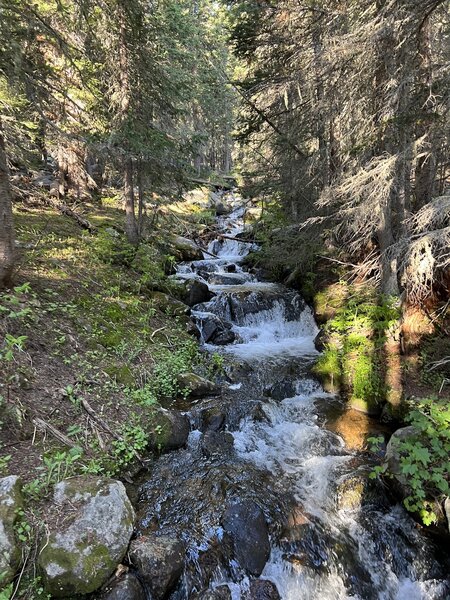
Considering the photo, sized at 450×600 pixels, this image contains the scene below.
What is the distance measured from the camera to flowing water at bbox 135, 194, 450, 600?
4.17 metres

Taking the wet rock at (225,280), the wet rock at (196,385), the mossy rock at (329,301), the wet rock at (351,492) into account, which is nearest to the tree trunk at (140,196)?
the wet rock at (225,280)

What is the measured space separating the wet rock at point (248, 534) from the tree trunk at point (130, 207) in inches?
332

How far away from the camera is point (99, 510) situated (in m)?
3.57

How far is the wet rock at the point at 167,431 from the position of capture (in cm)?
550

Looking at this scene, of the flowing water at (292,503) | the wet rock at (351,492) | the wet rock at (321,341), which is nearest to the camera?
the flowing water at (292,503)

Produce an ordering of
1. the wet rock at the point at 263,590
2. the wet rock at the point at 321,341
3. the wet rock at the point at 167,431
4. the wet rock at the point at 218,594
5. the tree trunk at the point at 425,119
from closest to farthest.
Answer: the wet rock at the point at 218,594
the wet rock at the point at 263,590
the wet rock at the point at 167,431
the tree trunk at the point at 425,119
the wet rock at the point at 321,341

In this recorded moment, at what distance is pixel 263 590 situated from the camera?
13.0 feet

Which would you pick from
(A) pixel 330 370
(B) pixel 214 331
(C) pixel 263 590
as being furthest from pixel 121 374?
(A) pixel 330 370

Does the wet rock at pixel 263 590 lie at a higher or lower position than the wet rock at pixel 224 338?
lower

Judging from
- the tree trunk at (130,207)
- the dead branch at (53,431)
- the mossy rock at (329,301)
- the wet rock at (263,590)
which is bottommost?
the wet rock at (263,590)

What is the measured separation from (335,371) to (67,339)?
18.9 feet

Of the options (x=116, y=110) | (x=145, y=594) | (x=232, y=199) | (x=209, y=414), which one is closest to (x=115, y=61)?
(x=116, y=110)

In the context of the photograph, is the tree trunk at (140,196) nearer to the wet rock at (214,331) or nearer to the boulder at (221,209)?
the wet rock at (214,331)

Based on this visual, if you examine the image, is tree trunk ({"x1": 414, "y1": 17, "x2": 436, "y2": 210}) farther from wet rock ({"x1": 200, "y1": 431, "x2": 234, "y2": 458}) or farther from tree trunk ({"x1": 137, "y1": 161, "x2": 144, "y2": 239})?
tree trunk ({"x1": 137, "y1": 161, "x2": 144, "y2": 239})
